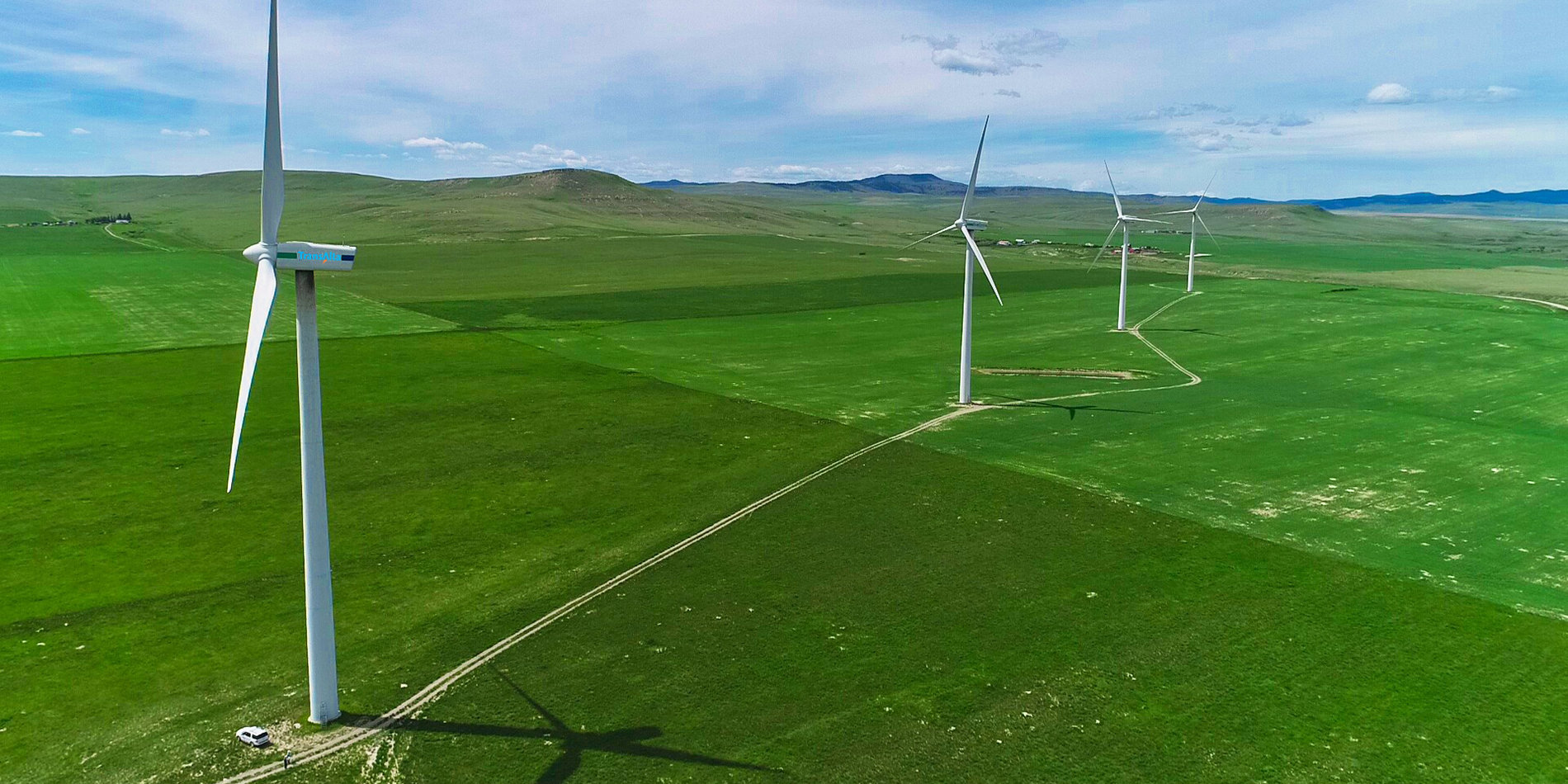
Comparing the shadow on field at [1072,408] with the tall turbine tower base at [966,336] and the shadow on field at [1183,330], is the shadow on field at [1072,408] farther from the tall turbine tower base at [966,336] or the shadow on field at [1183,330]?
the shadow on field at [1183,330]

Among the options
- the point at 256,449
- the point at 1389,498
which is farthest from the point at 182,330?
the point at 1389,498

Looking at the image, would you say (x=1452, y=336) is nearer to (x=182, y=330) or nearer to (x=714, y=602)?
(x=714, y=602)

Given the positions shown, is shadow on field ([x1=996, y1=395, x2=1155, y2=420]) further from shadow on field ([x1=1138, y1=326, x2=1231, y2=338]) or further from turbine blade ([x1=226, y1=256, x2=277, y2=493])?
turbine blade ([x1=226, y1=256, x2=277, y2=493])

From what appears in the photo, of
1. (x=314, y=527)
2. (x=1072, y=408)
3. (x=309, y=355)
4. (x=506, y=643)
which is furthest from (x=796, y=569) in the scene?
(x=1072, y=408)

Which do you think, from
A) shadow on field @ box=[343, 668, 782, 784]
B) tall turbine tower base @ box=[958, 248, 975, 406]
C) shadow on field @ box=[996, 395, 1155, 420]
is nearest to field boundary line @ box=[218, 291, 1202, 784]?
shadow on field @ box=[343, 668, 782, 784]

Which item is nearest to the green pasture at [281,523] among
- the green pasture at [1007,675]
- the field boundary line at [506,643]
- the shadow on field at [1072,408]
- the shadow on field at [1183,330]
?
the field boundary line at [506,643]
